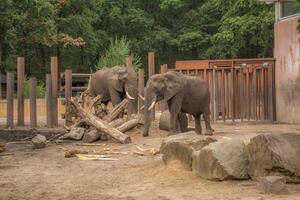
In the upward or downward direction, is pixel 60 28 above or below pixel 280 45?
above

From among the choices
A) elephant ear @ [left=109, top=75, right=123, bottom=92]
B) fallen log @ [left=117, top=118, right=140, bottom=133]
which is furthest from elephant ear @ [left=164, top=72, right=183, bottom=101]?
elephant ear @ [left=109, top=75, right=123, bottom=92]

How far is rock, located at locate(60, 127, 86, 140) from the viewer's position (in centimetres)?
1464

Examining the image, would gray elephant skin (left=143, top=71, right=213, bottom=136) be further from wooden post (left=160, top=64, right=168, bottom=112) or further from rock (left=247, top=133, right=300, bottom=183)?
rock (left=247, top=133, right=300, bottom=183)

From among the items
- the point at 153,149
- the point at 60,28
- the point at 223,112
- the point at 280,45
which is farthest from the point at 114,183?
the point at 60,28

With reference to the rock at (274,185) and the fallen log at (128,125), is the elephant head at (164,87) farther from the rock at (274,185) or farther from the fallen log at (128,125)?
the rock at (274,185)

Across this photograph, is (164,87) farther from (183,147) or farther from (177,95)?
(183,147)

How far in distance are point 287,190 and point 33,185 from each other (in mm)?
3475

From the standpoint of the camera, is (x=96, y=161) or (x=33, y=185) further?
(x=96, y=161)

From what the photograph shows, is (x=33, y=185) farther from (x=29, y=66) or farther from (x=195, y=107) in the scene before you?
(x=29, y=66)

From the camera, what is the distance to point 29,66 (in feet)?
121

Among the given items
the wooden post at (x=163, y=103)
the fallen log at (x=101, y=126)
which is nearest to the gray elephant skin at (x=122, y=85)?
the wooden post at (x=163, y=103)

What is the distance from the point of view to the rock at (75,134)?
48.0 feet

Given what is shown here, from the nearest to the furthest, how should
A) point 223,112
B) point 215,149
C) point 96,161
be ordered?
point 215,149
point 96,161
point 223,112

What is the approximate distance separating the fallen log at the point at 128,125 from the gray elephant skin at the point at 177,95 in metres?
0.64
